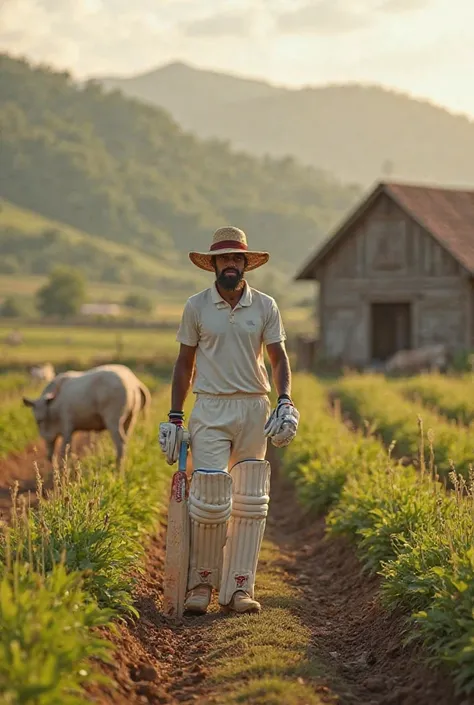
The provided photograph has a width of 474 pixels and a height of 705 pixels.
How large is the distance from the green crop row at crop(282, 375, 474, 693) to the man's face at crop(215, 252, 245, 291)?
5.85 feet

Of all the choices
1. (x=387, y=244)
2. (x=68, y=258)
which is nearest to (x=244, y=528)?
(x=387, y=244)

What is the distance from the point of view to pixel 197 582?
26.9ft

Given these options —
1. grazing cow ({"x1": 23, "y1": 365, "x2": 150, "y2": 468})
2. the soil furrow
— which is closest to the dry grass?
the soil furrow

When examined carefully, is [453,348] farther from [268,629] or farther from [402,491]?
[268,629]

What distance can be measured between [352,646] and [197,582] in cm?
125

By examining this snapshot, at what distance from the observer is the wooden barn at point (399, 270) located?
1320 inches

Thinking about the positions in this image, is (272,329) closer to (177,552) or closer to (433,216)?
(177,552)

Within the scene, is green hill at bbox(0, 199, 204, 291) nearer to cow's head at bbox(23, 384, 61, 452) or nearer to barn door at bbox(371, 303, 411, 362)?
barn door at bbox(371, 303, 411, 362)

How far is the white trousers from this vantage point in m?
8.10

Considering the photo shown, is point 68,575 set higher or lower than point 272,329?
lower

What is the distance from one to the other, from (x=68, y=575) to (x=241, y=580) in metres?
1.79

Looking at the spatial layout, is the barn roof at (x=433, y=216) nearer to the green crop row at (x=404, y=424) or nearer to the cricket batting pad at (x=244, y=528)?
the green crop row at (x=404, y=424)

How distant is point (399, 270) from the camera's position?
34.9m

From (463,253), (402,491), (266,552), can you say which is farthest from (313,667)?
(463,253)
